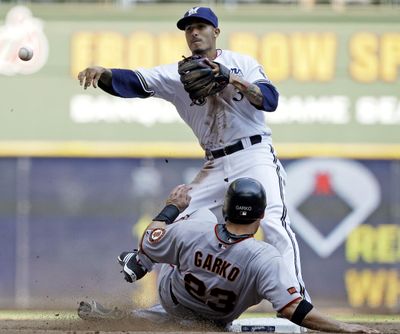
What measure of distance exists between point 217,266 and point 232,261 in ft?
0.25

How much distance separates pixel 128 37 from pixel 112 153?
1.22 meters

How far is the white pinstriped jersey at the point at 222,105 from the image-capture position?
5500 millimetres

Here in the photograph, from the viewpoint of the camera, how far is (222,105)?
551 cm

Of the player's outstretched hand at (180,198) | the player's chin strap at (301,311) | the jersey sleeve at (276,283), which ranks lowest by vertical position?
the player's chin strap at (301,311)

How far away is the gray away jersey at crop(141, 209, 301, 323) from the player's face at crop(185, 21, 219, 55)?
1.12 meters

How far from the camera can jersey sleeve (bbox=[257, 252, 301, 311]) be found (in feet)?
14.4

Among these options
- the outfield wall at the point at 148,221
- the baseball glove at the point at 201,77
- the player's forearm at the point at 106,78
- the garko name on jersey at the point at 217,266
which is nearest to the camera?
the garko name on jersey at the point at 217,266

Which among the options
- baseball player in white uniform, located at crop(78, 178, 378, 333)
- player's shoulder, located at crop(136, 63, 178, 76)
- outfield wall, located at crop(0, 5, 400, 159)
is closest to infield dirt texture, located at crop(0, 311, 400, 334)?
baseball player in white uniform, located at crop(78, 178, 378, 333)

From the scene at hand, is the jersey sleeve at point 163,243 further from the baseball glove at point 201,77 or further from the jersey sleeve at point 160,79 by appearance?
the jersey sleeve at point 160,79

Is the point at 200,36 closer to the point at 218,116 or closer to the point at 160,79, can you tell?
the point at 160,79

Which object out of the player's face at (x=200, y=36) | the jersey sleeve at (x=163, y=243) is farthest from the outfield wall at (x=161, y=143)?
the jersey sleeve at (x=163, y=243)

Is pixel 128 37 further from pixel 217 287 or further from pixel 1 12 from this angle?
pixel 217 287

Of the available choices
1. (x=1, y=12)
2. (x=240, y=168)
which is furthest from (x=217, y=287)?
(x=1, y=12)

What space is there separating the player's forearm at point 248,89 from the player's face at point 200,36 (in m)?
0.35
